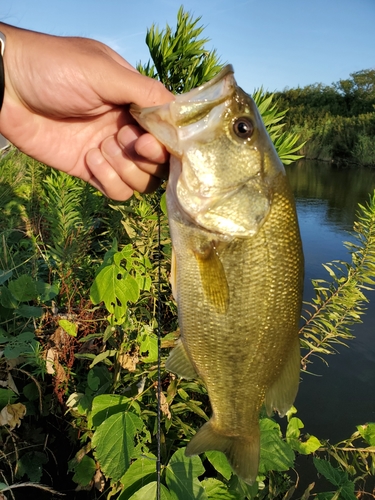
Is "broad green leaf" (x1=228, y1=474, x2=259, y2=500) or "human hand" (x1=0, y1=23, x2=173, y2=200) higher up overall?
"human hand" (x1=0, y1=23, x2=173, y2=200)

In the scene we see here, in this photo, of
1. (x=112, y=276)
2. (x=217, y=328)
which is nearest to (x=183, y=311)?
(x=217, y=328)

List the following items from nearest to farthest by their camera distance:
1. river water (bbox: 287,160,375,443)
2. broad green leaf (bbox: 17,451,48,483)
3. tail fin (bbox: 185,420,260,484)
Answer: tail fin (bbox: 185,420,260,484) → broad green leaf (bbox: 17,451,48,483) → river water (bbox: 287,160,375,443)

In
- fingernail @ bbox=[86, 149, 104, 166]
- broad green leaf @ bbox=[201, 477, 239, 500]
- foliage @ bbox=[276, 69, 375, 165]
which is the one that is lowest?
broad green leaf @ bbox=[201, 477, 239, 500]

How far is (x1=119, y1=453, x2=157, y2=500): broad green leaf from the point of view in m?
1.82

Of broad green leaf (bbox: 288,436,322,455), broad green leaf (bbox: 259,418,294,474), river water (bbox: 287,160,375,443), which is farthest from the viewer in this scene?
river water (bbox: 287,160,375,443)

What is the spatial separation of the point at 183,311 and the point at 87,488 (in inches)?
64.4

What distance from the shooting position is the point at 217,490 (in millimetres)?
2045

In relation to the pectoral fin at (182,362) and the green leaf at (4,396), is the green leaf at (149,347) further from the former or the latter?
the green leaf at (4,396)

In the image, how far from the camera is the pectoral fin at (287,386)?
1.58m

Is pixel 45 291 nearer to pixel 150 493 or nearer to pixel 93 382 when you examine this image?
pixel 93 382

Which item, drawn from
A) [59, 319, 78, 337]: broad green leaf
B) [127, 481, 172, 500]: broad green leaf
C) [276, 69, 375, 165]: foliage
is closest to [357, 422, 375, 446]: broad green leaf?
[127, 481, 172, 500]: broad green leaf

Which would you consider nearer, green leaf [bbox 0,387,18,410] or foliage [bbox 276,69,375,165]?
green leaf [bbox 0,387,18,410]

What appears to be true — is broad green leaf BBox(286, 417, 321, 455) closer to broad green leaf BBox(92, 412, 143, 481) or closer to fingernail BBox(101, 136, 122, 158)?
broad green leaf BBox(92, 412, 143, 481)

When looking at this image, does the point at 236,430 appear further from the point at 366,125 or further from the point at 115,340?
the point at 366,125
